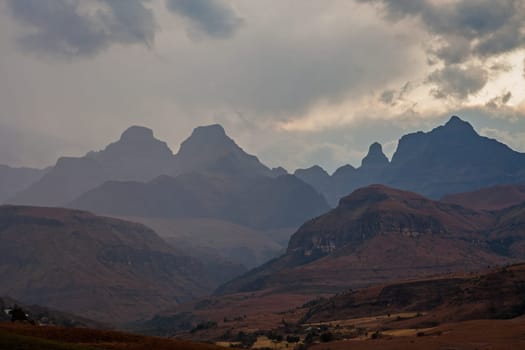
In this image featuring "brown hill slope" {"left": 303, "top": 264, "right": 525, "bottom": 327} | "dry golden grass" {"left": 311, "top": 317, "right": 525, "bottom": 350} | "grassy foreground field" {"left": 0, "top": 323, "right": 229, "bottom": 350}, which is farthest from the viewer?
"brown hill slope" {"left": 303, "top": 264, "right": 525, "bottom": 327}

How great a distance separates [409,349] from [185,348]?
99.6 feet

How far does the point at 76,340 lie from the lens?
55.3 m

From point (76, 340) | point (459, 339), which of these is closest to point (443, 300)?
point (459, 339)

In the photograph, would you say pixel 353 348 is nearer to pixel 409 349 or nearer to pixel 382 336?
pixel 409 349

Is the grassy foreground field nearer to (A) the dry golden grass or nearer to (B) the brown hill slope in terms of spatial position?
(A) the dry golden grass

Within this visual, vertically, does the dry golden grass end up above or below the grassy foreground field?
below

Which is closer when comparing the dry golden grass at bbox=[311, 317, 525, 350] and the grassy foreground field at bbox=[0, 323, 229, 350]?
the grassy foreground field at bbox=[0, 323, 229, 350]

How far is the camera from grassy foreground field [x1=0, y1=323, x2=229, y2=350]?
48.1 metres

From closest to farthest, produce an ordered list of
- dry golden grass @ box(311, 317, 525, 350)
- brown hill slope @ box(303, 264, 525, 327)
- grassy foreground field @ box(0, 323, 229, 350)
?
grassy foreground field @ box(0, 323, 229, 350)
dry golden grass @ box(311, 317, 525, 350)
brown hill slope @ box(303, 264, 525, 327)

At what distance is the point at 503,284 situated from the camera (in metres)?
111

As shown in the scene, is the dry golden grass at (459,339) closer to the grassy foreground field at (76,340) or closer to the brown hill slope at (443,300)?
the brown hill slope at (443,300)

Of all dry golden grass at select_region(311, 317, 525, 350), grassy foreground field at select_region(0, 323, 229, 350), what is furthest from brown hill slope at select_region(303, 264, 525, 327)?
grassy foreground field at select_region(0, 323, 229, 350)

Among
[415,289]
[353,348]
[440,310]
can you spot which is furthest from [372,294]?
[353,348]

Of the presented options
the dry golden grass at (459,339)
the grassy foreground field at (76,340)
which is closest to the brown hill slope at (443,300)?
the dry golden grass at (459,339)
